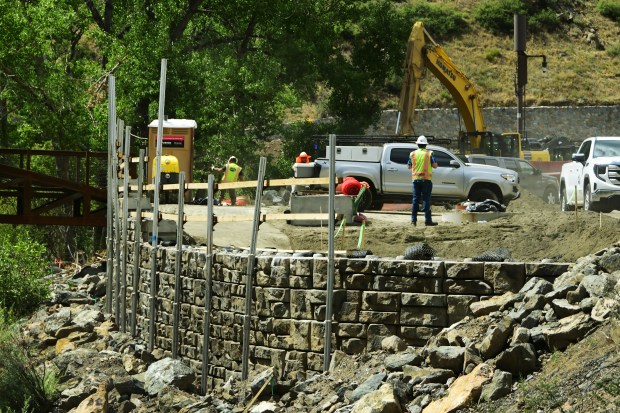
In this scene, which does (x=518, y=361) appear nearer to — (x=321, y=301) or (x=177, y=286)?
(x=321, y=301)

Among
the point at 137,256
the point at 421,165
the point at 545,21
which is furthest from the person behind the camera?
the point at 545,21

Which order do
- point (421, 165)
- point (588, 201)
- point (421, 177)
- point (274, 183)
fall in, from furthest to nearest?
1. point (588, 201)
2. point (421, 177)
3. point (421, 165)
4. point (274, 183)

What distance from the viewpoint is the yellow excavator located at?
43500mm

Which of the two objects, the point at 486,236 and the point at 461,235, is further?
the point at 461,235

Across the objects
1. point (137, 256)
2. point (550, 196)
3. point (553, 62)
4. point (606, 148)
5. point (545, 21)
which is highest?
point (545, 21)

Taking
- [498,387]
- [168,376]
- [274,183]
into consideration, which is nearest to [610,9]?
[274,183]

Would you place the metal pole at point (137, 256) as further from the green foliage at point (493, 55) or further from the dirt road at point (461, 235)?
the green foliage at point (493, 55)

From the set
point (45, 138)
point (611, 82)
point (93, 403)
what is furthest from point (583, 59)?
point (93, 403)

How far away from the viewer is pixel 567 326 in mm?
12305

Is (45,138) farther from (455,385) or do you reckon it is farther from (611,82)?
(611,82)

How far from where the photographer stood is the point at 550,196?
A: 34.7 metres

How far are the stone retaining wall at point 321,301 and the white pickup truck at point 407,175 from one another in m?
12.9

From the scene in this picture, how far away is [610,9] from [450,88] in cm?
4614

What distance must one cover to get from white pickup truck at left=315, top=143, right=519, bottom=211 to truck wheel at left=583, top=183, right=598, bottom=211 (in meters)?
4.33
